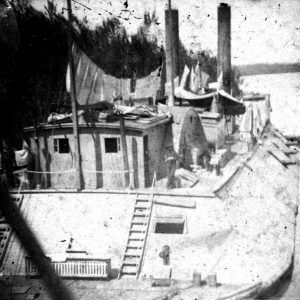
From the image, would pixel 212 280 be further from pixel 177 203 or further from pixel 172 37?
pixel 172 37

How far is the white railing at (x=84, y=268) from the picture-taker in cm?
1061

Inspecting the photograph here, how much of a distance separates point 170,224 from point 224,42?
1795cm

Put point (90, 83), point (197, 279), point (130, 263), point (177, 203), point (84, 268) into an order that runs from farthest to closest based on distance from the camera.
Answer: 1. point (90, 83)
2. point (177, 203)
3. point (130, 263)
4. point (84, 268)
5. point (197, 279)

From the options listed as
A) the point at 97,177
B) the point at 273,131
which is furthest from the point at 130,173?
the point at 273,131

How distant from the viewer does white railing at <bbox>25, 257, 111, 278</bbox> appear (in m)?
10.6

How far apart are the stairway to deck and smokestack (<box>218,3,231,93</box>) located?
54.3 ft

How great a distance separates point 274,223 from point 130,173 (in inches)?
222

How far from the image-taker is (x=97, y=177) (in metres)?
15.6

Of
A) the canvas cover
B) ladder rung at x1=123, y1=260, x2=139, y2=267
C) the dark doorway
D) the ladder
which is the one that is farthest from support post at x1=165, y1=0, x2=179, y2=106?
ladder rung at x1=123, y1=260, x2=139, y2=267

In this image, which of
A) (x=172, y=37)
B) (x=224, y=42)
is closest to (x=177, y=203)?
(x=224, y=42)

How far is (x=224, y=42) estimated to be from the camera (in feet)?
89.5

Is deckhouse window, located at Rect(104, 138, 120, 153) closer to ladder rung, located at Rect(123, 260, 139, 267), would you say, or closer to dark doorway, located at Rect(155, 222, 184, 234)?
dark doorway, located at Rect(155, 222, 184, 234)

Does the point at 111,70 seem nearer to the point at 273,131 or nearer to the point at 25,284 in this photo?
the point at 273,131

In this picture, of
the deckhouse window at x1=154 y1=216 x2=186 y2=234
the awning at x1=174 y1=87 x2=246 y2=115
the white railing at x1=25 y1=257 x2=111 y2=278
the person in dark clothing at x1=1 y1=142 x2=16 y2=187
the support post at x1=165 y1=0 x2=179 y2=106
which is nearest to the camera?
the white railing at x1=25 y1=257 x2=111 y2=278
